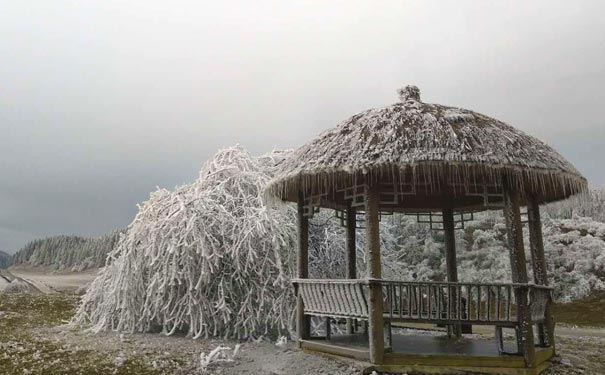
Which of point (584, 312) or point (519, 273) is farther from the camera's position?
point (584, 312)

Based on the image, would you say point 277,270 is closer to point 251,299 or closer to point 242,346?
point 251,299

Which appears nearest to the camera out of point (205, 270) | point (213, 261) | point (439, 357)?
point (439, 357)

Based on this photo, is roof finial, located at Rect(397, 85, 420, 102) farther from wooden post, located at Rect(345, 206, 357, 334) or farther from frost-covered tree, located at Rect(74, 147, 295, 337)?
frost-covered tree, located at Rect(74, 147, 295, 337)

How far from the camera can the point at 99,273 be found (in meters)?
12.6

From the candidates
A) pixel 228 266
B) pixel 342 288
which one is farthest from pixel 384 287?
pixel 228 266

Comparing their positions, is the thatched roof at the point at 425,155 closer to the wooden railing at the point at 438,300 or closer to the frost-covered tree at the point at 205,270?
the wooden railing at the point at 438,300

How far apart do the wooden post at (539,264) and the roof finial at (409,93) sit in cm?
257

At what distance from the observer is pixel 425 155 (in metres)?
6.88

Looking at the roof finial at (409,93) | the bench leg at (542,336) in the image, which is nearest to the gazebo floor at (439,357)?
the bench leg at (542,336)

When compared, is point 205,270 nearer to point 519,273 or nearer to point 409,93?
point 409,93

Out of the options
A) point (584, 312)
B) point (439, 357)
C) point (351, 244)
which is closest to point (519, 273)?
point (439, 357)

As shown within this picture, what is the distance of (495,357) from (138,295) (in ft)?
24.4

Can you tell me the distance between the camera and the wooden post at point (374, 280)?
7.15 metres

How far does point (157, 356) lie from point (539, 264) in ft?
21.1
